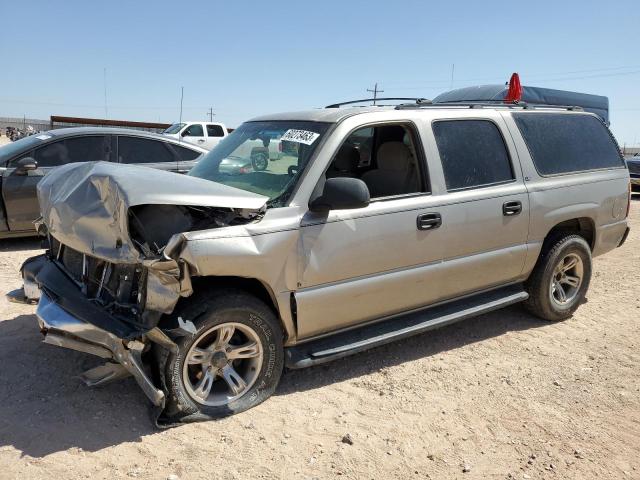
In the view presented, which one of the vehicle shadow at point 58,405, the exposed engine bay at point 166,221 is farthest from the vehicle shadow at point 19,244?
the exposed engine bay at point 166,221

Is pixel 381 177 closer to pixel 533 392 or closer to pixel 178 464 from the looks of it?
pixel 533 392

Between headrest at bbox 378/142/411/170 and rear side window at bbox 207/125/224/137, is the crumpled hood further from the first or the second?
rear side window at bbox 207/125/224/137

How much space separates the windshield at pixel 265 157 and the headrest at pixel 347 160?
54 cm

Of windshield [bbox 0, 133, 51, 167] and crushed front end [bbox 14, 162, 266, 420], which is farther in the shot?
windshield [bbox 0, 133, 51, 167]

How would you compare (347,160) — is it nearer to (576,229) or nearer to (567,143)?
(567,143)

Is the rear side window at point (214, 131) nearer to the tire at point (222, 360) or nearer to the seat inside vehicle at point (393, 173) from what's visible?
the seat inside vehicle at point (393, 173)

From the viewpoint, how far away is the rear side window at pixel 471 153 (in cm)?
416

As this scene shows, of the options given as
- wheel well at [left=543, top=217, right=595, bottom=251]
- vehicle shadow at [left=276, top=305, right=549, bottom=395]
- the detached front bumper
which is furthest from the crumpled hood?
wheel well at [left=543, top=217, right=595, bottom=251]

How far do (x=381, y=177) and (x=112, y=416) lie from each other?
102 inches

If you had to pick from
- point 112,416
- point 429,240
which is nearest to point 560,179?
point 429,240

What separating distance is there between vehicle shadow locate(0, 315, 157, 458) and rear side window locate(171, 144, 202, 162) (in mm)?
4633

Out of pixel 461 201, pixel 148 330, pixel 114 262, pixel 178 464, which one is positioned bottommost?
pixel 178 464

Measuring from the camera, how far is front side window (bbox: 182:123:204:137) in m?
21.9

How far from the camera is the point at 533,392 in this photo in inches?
149
